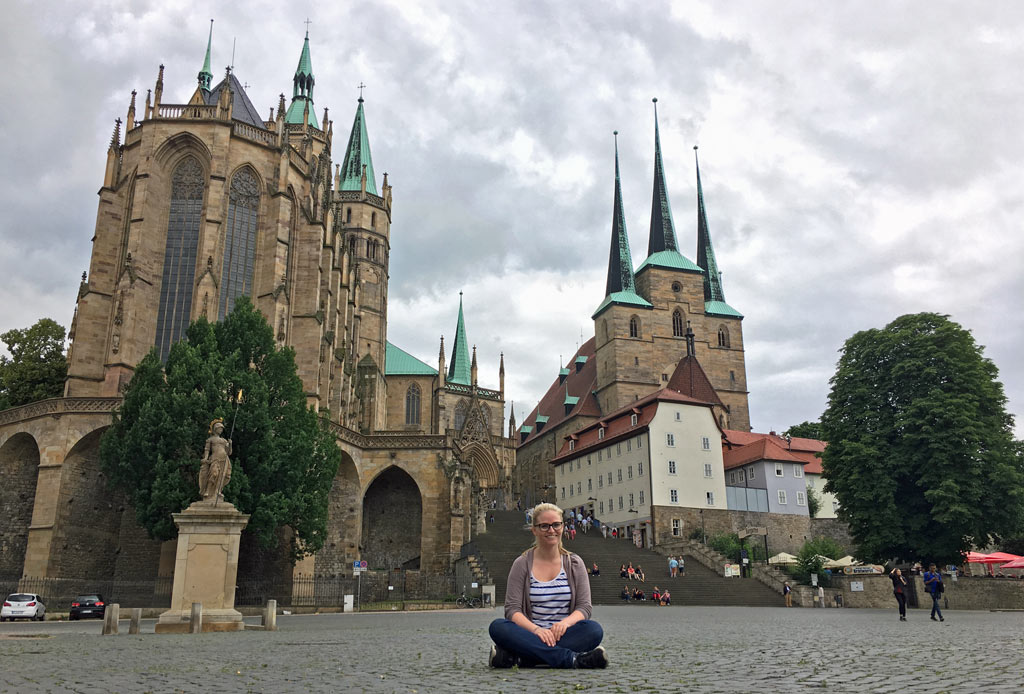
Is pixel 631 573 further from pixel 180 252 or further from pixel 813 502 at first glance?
pixel 180 252

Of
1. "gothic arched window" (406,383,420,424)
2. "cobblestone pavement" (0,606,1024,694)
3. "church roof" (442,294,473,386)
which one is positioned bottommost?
"cobblestone pavement" (0,606,1024,694)

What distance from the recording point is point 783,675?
714 centimetres

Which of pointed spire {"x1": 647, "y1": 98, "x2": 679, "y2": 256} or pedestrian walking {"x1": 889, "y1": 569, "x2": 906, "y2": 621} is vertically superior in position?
pointed spire {"x1": 647, "y1": 98, "x2": 679, "y2": 256}

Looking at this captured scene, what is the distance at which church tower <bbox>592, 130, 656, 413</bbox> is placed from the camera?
260 feet

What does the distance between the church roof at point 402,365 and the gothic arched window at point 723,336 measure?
2840cm

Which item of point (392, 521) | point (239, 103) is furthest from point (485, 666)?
point (239, 103)

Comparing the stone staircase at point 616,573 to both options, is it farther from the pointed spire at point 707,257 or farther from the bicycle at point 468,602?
the pointed spire at point 707,257

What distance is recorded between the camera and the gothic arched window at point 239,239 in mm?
42062

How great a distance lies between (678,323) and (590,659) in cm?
7760

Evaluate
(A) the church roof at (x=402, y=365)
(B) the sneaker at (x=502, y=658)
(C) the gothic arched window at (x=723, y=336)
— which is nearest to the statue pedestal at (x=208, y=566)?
(B) the sneaker at (x=502, y=658)

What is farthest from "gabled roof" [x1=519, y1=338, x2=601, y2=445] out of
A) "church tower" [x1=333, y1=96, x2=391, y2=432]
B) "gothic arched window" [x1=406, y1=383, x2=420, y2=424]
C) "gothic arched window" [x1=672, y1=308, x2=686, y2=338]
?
"church tower" [x1=333, y1=96, x2=391, y2=432]

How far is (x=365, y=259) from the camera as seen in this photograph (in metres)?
71.7

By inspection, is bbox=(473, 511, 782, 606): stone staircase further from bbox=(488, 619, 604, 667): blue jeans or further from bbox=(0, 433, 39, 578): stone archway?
bbox=(488, 619, 604, 667): blue jeans

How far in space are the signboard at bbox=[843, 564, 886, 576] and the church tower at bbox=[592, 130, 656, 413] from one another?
42.7m
